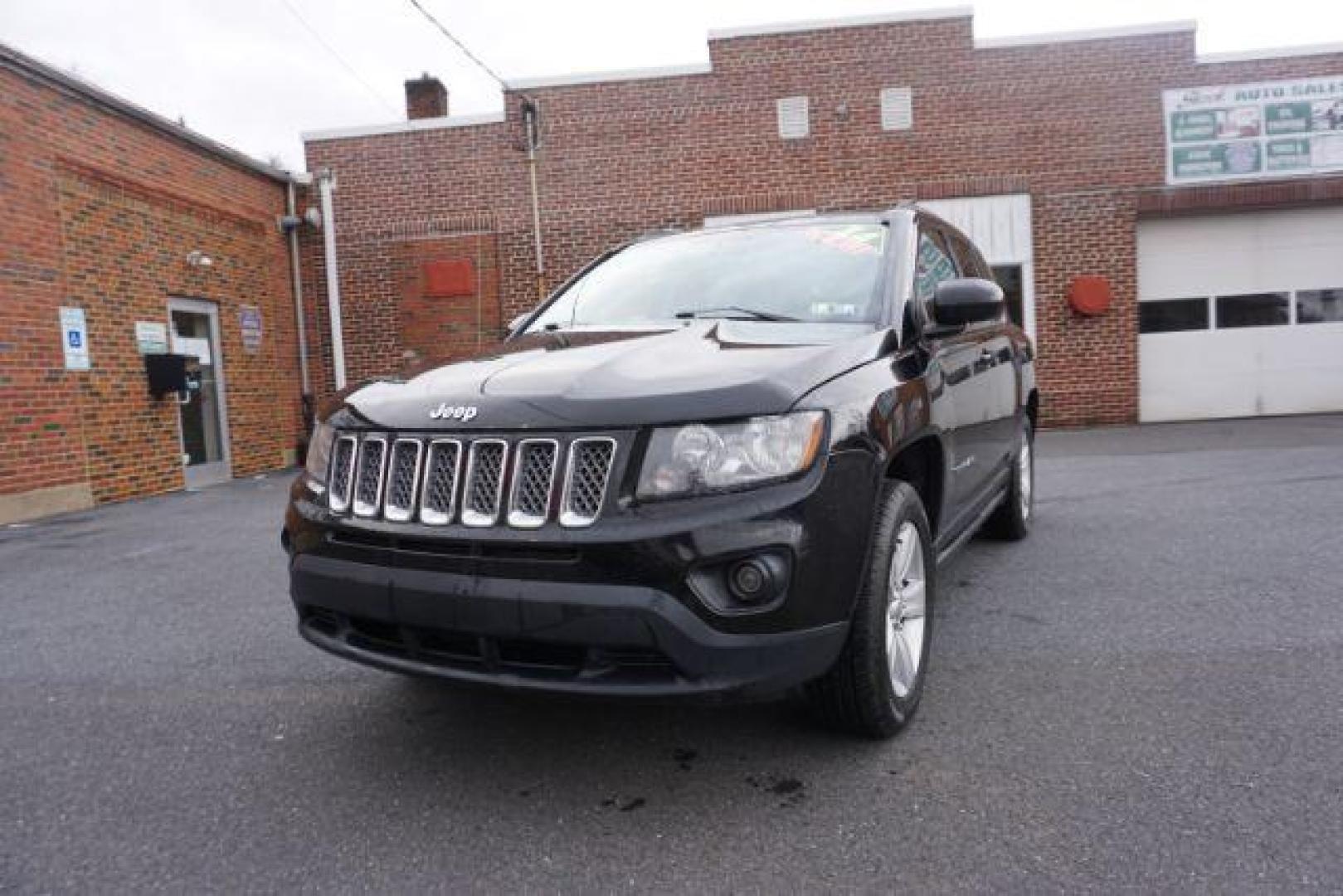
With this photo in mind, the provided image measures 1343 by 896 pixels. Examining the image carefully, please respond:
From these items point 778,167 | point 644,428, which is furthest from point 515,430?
point 778,167

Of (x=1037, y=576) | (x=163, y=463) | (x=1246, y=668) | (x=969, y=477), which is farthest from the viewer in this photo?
(x=163, y=463)

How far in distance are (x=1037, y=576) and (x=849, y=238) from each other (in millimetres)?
2119

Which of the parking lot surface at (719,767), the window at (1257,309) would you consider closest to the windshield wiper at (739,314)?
the parking lot surface at (719,767)

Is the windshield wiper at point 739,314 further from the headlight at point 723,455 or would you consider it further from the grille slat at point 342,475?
the grille slat at point 342,475

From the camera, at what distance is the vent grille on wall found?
1201 cm

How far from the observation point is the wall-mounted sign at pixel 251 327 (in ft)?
37.4

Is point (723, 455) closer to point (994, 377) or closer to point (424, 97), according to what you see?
point (994, 377)

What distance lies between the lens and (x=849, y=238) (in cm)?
330

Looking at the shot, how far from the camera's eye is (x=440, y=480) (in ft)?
7.27

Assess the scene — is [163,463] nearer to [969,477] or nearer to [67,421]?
[67,421]

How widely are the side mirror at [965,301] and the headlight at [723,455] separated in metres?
1.03

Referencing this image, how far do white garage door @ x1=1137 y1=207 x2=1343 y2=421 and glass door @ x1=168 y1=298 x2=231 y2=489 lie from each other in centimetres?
1226

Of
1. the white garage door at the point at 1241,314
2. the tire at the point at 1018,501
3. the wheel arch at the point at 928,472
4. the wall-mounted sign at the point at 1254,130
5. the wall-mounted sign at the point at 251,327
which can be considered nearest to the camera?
the wheel arch at the point at 928,472


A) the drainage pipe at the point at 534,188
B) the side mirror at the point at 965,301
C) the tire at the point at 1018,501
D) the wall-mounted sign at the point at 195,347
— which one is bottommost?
the tire at the point at 1018,501
